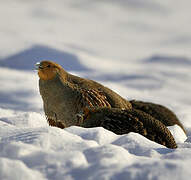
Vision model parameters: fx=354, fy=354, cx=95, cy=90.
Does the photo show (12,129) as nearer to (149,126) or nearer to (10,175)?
(10,175)

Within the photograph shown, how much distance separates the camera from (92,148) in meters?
2.50

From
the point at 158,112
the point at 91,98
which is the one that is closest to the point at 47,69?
the point at 91,98

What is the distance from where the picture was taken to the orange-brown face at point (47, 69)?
6184 millimetres

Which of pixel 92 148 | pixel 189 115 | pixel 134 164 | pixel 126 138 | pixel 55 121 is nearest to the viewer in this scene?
pixel 134 164

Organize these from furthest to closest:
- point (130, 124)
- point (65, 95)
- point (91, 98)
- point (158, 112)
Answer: point (158, 112), point (91, 98), point (65, 95), point (130, 124)

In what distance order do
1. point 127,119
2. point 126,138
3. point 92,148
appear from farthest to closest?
1. point 127,119
2. point 126,138
3. point 92,148

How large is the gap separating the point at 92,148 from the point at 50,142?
325 mm

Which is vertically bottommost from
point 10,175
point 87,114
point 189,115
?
point 189,115

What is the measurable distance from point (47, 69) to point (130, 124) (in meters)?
2.35

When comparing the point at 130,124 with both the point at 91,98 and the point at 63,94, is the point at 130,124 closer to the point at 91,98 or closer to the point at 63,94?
the point at 91,98

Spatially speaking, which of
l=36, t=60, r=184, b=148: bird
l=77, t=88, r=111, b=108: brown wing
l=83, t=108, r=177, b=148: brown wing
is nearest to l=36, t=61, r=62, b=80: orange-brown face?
l=36, t=60, r=184, b=148: bird

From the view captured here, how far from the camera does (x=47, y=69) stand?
6195 mm

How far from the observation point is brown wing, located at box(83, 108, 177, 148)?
436cm

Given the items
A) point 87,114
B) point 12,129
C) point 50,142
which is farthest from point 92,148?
point 87,114
